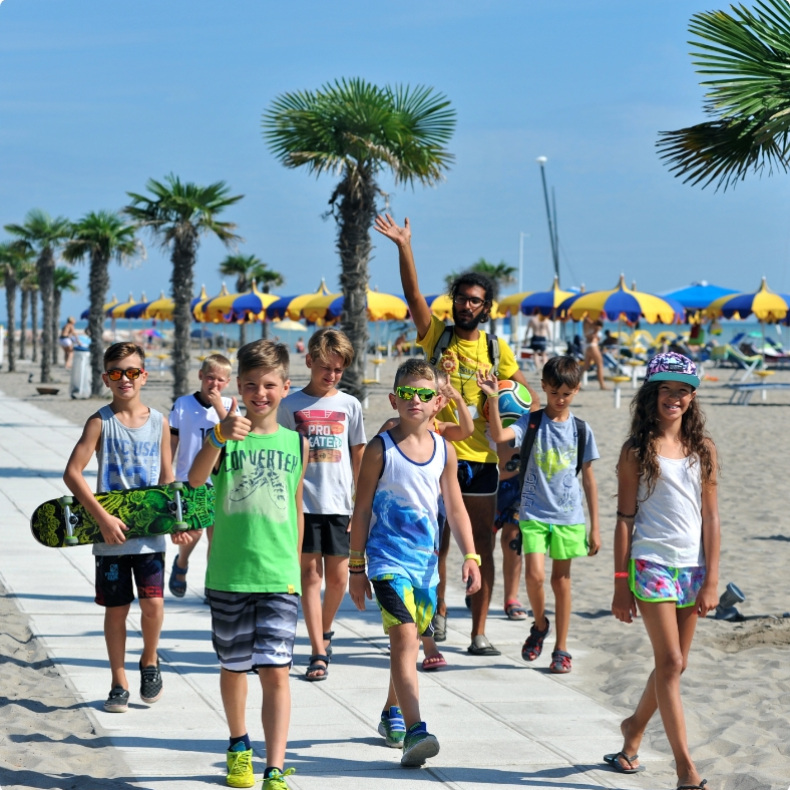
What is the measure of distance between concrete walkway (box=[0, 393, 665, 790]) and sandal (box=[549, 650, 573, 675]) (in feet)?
0.22

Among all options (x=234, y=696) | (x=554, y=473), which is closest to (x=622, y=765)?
(x=234, y=696)

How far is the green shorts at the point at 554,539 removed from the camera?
5793 millimetres

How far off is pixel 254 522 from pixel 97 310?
25.9m

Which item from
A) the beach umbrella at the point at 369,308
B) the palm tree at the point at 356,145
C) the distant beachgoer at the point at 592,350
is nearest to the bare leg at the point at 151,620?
the palm tree at the point at 356,145

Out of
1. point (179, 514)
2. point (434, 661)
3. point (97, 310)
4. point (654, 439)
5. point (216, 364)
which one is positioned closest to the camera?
point (654, 439)

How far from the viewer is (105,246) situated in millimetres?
29188

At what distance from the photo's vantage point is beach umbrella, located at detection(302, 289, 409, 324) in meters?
31.3

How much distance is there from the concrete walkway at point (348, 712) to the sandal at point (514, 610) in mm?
74

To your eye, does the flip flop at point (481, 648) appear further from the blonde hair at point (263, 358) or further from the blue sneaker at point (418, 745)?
the blonde hair at point (263, 358)

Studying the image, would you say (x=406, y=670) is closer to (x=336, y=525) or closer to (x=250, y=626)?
(x=250, y=626)

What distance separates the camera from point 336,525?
554 centimetres

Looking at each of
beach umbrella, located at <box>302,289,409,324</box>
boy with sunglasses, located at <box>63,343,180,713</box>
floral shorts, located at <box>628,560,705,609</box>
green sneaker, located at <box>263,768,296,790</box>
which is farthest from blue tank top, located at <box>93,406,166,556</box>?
beach umbrella, located at <box>302,289,409,324</box>

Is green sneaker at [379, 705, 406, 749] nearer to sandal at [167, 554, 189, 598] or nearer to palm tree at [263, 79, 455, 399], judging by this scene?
sandal at [167, 554, 189, 598]

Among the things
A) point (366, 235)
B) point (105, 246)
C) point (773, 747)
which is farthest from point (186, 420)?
point (105, 246)
